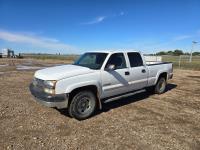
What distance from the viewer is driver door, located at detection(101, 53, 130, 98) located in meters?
5.45

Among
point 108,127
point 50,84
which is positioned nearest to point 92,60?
point 50,84

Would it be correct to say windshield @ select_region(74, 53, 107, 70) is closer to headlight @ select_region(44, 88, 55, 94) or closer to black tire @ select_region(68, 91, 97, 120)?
black tire @ select_region(68, 91, 97, 120)

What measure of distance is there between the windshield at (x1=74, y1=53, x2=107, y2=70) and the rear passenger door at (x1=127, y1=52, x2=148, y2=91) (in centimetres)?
108

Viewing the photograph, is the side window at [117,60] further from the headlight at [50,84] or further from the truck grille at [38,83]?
the truck grille at [38,83]

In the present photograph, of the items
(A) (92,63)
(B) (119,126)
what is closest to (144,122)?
(B) (119,126)

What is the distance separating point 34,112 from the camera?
565cm

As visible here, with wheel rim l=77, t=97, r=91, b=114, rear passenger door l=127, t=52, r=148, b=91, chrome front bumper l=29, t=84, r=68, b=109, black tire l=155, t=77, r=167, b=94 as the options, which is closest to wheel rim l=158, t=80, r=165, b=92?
black tire l=155, t=77, r=167, b=94

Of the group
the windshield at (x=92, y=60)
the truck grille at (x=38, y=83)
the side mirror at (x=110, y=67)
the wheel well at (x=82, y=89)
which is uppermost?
the windshield at (x=92, y=60)

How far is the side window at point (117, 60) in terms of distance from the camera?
5.79 m

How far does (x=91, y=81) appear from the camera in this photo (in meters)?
5.04

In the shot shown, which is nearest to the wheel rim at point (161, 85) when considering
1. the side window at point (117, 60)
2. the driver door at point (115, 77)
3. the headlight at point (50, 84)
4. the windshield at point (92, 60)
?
the driver door at point (115, 77)

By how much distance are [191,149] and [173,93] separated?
4949 mm

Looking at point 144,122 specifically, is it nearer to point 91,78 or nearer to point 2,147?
point 91,78

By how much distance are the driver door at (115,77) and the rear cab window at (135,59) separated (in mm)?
331
